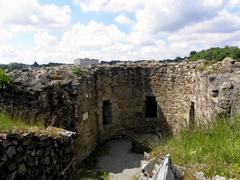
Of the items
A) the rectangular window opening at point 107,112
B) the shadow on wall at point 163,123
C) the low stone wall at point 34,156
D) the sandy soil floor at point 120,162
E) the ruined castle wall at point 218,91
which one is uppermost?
the ruined castle wall at point 218,91

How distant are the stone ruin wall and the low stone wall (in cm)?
218

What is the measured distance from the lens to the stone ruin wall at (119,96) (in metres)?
9.34

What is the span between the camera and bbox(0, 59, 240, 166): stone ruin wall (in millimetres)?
9336

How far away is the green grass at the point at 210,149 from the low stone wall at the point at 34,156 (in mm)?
1936

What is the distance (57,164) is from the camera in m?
6.24

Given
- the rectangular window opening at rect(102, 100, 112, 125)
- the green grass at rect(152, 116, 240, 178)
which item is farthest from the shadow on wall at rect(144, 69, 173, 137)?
the green grass at rect(152, 116, 240, 178)

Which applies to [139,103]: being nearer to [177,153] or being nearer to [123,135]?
[123,135]

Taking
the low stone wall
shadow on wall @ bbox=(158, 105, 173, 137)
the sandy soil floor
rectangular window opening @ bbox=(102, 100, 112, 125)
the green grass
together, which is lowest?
the sandy soil floor

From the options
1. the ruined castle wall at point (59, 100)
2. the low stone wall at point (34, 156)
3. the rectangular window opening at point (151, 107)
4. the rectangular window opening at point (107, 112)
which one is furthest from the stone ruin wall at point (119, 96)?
the low stone wall at point (34, 156)

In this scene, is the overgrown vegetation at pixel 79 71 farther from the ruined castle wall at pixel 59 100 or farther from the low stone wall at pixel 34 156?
the low stone wall at pixel 34 156

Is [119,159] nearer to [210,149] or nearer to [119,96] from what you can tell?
[119,96]

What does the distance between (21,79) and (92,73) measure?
12.7 feet

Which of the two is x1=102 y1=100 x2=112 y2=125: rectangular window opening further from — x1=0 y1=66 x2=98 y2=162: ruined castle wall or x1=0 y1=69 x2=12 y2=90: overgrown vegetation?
x1=0 y1=69 x2=12 y2=90: overgrown vegetation

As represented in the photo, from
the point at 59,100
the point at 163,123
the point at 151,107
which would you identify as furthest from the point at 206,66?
the point at 59,100
